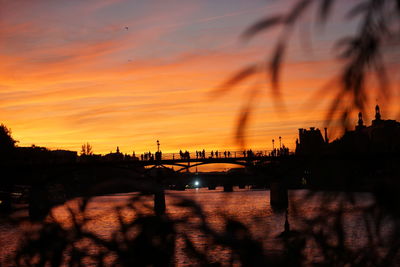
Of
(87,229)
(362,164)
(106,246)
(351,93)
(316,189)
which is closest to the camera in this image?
(351,93)

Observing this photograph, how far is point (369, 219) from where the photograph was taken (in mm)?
1924

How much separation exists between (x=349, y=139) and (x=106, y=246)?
130 centimetres

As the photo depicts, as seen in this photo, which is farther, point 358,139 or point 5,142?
point 5,142

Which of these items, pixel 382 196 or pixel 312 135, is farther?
pixel 312 135

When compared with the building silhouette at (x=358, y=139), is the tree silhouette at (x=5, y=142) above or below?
above

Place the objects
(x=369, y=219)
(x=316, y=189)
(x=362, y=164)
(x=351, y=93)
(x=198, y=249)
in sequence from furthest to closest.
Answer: (x=198, y=249) → (x=362, y=164) → (x=369, y=219) → (x=316, y=189) → (x=351, y=93)

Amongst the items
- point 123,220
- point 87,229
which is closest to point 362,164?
point 123,220

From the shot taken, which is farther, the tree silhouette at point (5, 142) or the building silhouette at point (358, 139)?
the tree silhouette at point (5, 142)

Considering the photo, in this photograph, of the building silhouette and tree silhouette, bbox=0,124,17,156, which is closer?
the building silhouette

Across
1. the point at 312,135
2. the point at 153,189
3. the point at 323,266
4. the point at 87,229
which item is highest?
the point at 312,135

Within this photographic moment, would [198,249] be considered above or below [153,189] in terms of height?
below

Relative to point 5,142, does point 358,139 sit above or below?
below

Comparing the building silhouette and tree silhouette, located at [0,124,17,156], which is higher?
tree silhouette, located at [0,124,17,156]

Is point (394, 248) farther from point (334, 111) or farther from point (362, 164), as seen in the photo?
point (334, 111)
